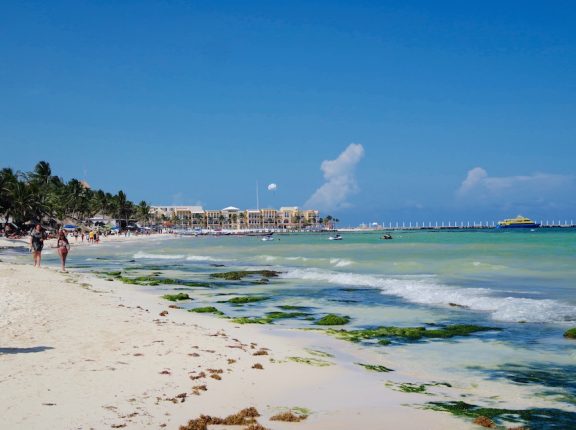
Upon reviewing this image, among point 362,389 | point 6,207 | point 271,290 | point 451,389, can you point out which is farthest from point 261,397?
point 6,207

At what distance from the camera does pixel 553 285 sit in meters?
25.1

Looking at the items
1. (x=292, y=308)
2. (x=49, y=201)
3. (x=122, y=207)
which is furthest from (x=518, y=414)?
(x=122, y=207)

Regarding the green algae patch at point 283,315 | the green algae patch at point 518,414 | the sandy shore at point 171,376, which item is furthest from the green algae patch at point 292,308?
the green algae patch at point 518,414

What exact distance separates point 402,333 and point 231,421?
7.71 m

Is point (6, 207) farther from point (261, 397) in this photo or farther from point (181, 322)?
point (261, 397)

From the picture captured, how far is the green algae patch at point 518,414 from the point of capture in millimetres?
7289

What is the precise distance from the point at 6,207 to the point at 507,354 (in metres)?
84.0

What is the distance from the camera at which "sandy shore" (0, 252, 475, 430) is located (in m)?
6.82

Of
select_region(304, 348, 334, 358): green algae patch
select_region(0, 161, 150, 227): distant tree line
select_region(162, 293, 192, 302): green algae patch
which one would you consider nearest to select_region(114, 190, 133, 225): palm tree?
select_region(0, 161, 150, 227): distant tree line

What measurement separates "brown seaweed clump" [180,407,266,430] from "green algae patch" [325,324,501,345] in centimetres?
615

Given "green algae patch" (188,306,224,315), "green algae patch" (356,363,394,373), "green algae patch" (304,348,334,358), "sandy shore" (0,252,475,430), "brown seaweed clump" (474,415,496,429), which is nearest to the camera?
"sandy shore" (0,252,475,430)

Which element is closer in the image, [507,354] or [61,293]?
[507,354]

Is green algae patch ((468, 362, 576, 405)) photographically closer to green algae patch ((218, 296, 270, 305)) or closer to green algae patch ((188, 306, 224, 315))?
green algae patch ((188, 306, 224, 315))

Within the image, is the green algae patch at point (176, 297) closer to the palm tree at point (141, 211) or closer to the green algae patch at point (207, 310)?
the green algae patch at point (207, 310)
